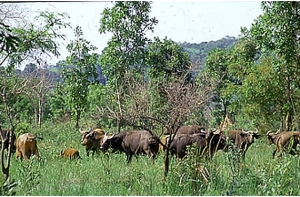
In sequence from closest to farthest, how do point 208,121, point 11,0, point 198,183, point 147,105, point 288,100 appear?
point 11,0 < point 198,183 < point 147,105 < point 208,121 < point 288,100

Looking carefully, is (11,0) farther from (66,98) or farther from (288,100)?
(288,100)

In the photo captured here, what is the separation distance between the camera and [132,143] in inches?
133

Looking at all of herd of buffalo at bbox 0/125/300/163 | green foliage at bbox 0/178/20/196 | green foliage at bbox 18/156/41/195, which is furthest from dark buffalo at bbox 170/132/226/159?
green foliage at bbox 0/178/20/196

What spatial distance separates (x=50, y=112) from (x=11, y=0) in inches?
33.8

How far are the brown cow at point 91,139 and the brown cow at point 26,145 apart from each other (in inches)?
11.7

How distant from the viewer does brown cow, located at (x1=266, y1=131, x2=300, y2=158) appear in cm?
319

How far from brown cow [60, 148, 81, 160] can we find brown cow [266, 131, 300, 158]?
1212 millimetres

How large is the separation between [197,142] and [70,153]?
782 millimetres

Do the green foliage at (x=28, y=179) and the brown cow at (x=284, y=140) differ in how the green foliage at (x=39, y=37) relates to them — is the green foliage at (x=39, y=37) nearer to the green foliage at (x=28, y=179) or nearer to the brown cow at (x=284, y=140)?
the green foliage at (x=28, y=179)

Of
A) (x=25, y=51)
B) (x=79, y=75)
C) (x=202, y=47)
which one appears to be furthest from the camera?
(x=79, y=75)

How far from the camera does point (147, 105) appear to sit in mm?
2924

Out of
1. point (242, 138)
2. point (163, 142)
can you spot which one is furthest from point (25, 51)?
point (242, 138)

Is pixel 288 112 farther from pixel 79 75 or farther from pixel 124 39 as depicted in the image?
pixel 79 75

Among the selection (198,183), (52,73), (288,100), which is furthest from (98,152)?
(288,100)
